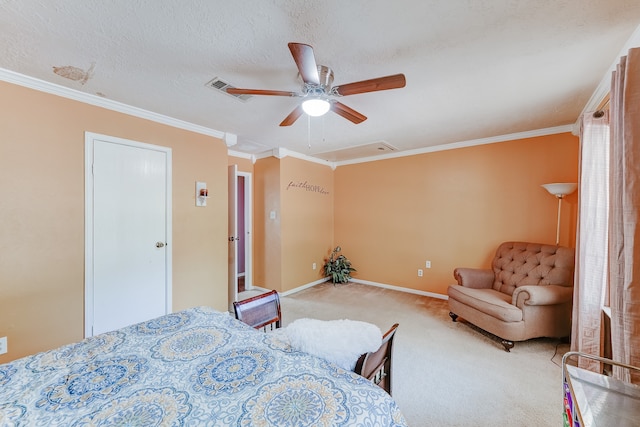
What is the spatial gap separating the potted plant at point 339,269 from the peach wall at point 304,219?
179 millimetres

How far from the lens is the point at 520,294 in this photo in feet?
8.00

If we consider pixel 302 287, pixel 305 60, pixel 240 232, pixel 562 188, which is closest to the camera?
pixel 305 60

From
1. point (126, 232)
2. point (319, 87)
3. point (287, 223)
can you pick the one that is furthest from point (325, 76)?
point (287, 223)

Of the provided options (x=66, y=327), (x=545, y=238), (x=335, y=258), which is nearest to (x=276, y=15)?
(x=66, y=327)

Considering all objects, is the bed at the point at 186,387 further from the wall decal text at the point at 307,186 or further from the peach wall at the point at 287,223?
the wall decal text at the point at 307,186

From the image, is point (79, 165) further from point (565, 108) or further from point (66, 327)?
point (565, 108)

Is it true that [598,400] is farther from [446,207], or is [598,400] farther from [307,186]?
[307,186]

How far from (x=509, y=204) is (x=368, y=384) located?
11.5 ft

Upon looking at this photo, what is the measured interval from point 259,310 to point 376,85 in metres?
1.63

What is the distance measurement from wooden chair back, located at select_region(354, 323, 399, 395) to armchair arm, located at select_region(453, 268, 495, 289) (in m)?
2.29

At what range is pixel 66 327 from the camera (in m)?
2.14

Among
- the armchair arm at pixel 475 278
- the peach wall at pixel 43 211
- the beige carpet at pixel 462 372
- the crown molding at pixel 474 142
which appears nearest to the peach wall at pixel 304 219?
the crown molding at pixel 474 142

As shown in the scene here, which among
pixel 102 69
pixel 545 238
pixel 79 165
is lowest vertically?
pixel 545 238

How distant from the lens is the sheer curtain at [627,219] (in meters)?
1.19
